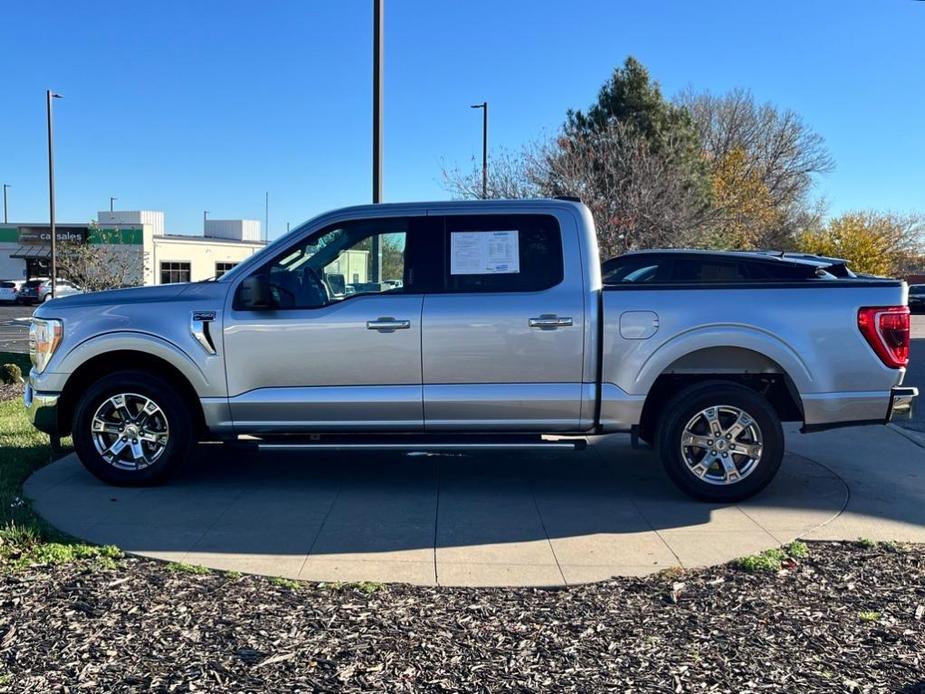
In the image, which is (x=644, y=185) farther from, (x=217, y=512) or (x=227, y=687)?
(x=227, y=687)

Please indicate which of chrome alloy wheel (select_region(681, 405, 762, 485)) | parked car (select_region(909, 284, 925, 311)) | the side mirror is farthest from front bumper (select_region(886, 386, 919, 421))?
parked car (select_region(909, 284, 925, 311))

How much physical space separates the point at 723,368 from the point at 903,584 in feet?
6.21

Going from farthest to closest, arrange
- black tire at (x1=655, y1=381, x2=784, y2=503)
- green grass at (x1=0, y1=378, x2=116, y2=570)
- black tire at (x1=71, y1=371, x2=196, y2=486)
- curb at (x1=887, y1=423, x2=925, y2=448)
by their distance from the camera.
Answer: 1. curb at (x1=887, y1=423, x2=925, y2=448)
2. black tire at (x1=71, y1=371, x2=196, y2=486)
3. black tire at (x1=655, y1=381, x2=784, y2=503)
4. green grass at (x1=0, y1=378, x2=116, y2=570)

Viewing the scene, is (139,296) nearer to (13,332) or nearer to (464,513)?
(464,513)

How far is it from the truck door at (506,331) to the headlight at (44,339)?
2.72m

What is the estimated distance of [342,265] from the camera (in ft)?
20.1

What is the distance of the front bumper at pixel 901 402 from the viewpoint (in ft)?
18.7

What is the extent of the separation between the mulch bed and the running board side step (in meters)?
1.45

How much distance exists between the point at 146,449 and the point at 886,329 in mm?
5339

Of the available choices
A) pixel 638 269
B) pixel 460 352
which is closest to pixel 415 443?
Result: pixel 460 352

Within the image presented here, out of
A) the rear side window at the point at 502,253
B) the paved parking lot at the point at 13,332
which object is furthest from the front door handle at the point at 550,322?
the paved parking lot at the point at 13,332

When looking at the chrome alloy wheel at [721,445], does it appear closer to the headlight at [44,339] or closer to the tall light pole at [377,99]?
the headlight at [44,339]

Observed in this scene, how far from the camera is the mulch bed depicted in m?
3.38

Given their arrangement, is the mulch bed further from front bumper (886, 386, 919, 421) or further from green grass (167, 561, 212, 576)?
front bumper (886, 386, 919, 421)
